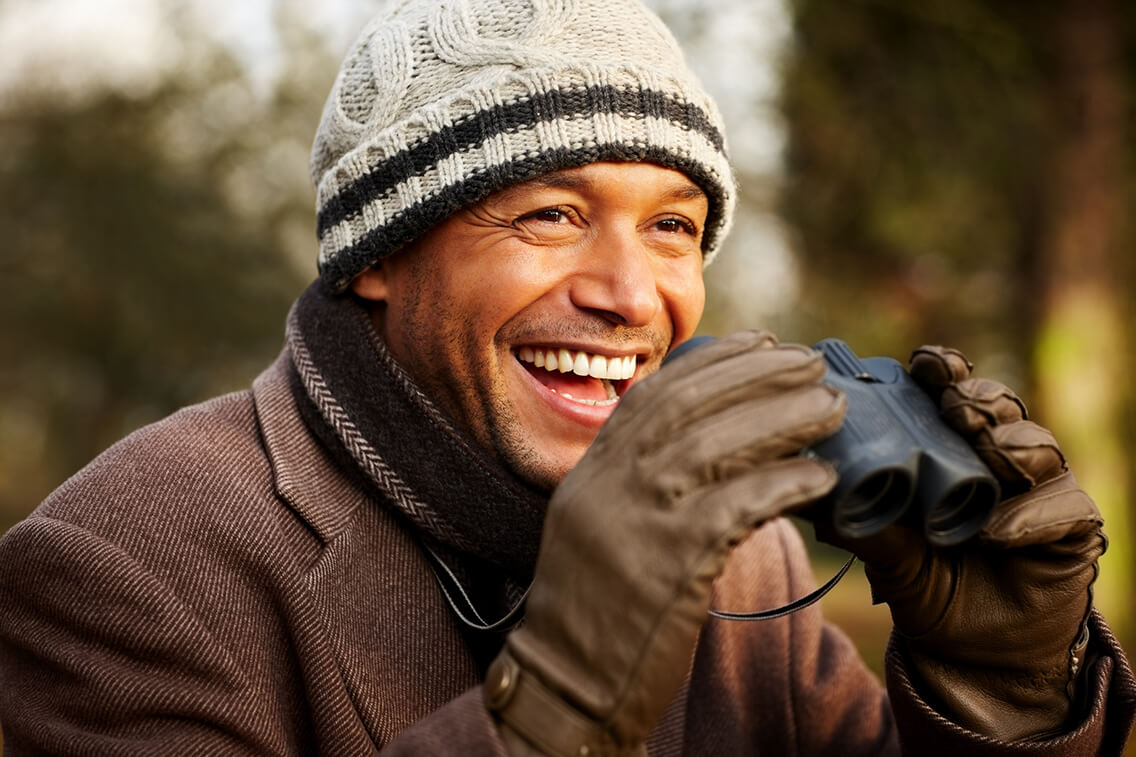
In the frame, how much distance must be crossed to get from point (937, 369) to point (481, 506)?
1.08m

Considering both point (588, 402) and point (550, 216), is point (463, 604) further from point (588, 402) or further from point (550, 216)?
point (550, 216)

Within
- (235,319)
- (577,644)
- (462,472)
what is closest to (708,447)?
(577,644)

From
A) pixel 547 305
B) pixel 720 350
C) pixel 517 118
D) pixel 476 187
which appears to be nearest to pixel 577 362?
pixel 547 305

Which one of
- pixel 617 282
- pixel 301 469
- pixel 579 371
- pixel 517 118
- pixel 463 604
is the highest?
pixel 517 118

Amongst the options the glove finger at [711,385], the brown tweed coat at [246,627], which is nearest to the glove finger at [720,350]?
the glove finger at [711,385]

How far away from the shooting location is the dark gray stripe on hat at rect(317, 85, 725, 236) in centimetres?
253

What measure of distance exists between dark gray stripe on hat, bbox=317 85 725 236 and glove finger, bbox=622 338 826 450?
3.24 feet

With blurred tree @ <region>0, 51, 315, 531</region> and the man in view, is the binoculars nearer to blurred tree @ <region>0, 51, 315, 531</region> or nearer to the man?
the man

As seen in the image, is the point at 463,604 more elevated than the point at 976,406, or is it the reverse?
the point at 976,406

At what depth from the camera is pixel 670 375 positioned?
1.74 meters

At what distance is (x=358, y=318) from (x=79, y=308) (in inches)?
647

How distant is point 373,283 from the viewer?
9.36ft

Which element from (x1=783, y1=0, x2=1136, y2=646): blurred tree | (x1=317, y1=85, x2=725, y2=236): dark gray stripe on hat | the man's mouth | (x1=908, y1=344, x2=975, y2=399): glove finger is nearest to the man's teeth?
the man's mouth

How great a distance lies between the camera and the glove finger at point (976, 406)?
1.81 m
